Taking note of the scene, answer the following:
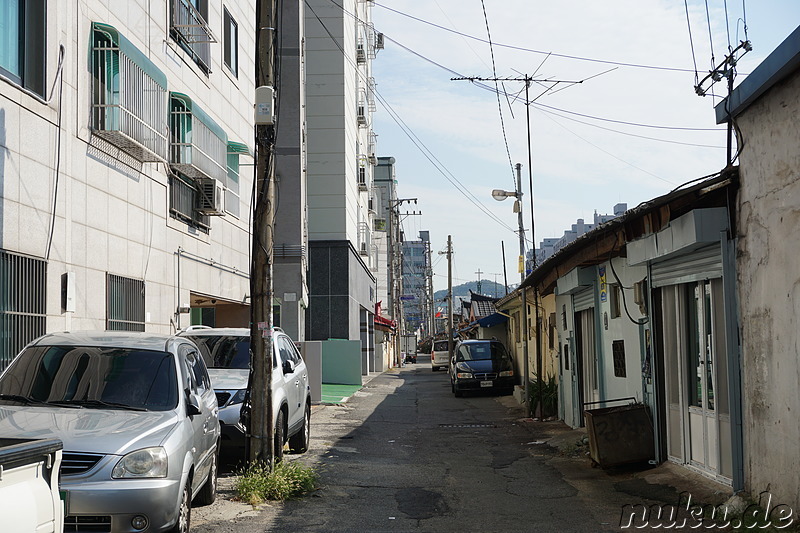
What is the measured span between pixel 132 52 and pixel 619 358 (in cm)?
893

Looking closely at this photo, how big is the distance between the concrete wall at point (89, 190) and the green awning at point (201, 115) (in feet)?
0.75

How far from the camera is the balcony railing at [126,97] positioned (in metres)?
12.2

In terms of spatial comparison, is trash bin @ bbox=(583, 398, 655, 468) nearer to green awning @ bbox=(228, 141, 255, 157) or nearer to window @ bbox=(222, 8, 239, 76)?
green awning @ bbox=(228, 141, 255, 157)

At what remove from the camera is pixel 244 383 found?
1152 centimetres

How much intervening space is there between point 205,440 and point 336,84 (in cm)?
2908

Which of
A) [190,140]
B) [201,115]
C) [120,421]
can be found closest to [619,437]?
[120,421]

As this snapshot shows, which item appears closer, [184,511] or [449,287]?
[184,511]

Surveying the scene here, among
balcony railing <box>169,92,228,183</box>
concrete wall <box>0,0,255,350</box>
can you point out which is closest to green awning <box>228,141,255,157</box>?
concrete wall <box>0,0,255,350</box>

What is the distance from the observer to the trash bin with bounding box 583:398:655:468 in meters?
10.9

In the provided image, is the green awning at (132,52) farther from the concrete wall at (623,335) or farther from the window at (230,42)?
the concrete wall at (623,335)

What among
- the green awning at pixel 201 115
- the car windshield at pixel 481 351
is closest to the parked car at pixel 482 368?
the car windshield at pixel 481 351

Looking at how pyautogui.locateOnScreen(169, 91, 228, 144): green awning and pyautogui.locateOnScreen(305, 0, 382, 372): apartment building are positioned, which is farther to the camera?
pyautogui.locateOnScreen(305, 0, 382, 372): apartment building

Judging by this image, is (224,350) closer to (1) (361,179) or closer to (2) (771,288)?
(2) (771,288)

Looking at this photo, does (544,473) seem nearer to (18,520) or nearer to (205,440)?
(205,440)
